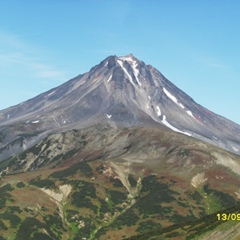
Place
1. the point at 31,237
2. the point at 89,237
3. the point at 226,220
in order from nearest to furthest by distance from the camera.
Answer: the point at 226,220 < the point at 31,237 < the point at 89,237

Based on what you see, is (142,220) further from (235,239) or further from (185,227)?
(235,239)

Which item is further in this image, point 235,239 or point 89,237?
point 89,237

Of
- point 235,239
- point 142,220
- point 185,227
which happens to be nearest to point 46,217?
point 142,220

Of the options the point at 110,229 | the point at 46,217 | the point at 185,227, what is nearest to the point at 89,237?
the point at 110,229

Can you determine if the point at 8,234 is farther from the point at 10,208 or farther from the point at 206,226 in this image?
the point at 206,226

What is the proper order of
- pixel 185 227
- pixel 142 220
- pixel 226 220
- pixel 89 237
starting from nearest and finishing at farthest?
pixel 226 220 < pixel 185 227 < pixel 89 237 < pixel 142 220

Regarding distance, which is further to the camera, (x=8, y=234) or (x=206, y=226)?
(x=8, y=234)

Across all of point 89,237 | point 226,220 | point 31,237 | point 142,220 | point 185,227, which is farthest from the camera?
point 142,220

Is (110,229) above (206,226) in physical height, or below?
below

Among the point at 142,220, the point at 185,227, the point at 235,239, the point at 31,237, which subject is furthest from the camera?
the point at 142,220
